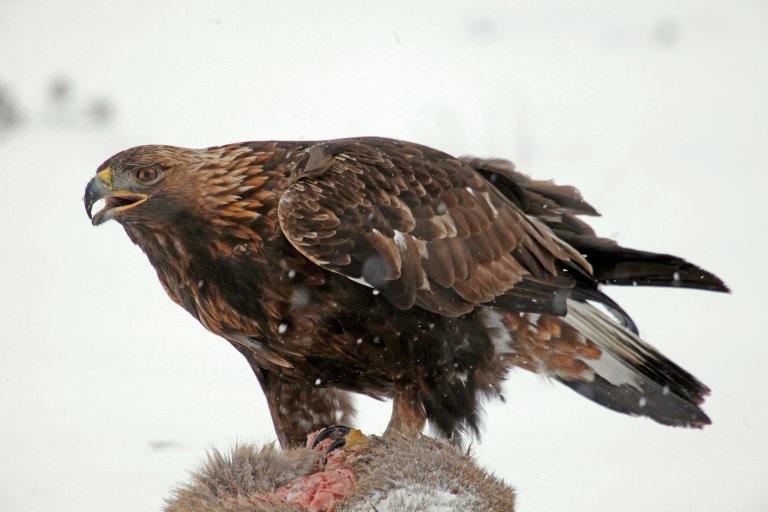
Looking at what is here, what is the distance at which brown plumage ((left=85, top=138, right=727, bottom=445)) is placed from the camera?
3551 mm

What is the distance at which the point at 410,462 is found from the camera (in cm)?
311

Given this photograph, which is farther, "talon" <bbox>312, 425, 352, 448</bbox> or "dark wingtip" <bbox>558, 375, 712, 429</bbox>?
"dark wingtip" <bbox>558, 375, 712, 429</bbox>

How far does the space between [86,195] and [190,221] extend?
0.38m

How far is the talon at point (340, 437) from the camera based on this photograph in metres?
3.55

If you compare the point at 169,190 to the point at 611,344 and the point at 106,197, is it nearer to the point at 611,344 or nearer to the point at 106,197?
the point at 106,197

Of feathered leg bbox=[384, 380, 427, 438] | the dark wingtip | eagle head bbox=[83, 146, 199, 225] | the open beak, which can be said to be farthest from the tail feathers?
the open beak

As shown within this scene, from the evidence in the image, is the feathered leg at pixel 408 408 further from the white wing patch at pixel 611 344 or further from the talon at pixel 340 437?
the white wing patch at pixel 611 344

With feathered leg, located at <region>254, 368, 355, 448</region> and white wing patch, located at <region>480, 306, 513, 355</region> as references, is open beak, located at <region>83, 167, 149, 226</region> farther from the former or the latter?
white wing patch, located at <region>480, 306, 513, 355</region>

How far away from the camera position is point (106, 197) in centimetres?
358

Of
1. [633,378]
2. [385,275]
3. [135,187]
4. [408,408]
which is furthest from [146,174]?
[633,378]

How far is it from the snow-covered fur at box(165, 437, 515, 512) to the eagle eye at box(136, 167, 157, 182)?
1.04 m

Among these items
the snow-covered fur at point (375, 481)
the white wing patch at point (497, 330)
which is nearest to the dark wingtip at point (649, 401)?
the white wing patch at point (497, 330)

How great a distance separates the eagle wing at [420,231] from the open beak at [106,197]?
Result: 22.0 inches

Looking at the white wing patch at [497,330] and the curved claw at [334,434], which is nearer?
the curved claw at [334,434]
